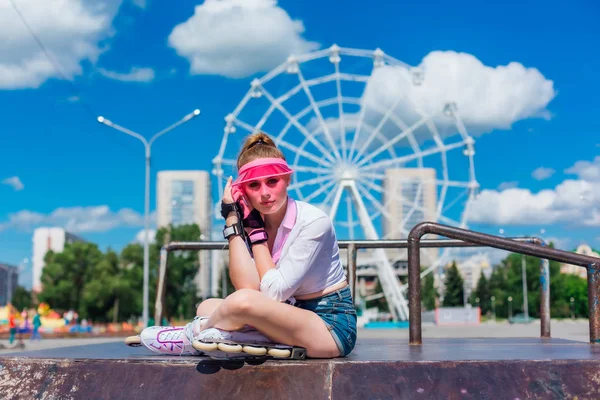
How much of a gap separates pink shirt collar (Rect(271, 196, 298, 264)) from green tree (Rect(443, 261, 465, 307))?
8850 cm

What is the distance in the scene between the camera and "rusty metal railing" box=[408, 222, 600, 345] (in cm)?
395

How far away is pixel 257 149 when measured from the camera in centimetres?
326

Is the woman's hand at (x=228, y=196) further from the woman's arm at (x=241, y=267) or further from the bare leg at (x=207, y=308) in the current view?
the bare leg at (x=207, y=308)

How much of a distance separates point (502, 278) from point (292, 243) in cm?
8946

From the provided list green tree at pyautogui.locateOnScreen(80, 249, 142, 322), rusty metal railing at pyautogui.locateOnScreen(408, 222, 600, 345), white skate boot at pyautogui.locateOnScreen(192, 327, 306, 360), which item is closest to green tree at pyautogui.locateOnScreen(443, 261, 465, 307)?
green tree at pyautogui.locateOnScreen(80, 249, 142, 322)

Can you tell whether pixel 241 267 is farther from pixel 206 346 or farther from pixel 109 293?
pixel 109 293

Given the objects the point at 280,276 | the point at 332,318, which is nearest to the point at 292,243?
the point at 280,276

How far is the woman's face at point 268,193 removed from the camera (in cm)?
317

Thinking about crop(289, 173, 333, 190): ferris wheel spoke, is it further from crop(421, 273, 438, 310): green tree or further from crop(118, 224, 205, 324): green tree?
crop(421, 273, 438, 310): green tree

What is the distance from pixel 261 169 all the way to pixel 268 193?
0.36ft

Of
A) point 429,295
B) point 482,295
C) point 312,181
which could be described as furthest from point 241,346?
point 482,295

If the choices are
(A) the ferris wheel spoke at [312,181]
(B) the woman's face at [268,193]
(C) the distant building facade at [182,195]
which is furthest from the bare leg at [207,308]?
(C) the distant building facade at [182,195]

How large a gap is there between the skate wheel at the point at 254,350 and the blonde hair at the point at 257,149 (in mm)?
877

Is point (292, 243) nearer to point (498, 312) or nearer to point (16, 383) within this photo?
point (16, 383)
